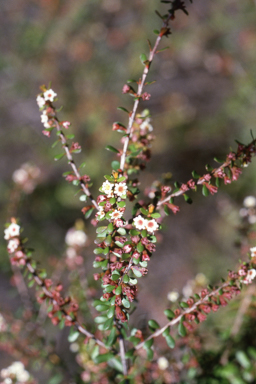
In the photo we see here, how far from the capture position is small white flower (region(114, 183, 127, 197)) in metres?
1.03

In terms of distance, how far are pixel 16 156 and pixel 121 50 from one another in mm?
2686

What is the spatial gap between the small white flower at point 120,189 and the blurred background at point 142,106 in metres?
2.37

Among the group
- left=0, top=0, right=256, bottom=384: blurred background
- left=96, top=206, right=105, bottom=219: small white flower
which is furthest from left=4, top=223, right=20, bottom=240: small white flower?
left=0, top=0, right=256, bottom=384: blurred background

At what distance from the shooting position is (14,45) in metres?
6.02

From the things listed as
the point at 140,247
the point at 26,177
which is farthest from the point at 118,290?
the point at 26,177

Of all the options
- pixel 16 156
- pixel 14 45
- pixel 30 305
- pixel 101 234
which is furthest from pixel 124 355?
pixel 14 45

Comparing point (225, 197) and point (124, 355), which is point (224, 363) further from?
point (225, 197)

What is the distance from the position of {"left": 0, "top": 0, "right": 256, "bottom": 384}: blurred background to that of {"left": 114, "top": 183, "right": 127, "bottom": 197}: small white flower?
2.37 m

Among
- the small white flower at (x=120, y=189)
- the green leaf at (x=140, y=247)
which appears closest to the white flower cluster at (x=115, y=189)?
the small white flower at (x=120, y=189)

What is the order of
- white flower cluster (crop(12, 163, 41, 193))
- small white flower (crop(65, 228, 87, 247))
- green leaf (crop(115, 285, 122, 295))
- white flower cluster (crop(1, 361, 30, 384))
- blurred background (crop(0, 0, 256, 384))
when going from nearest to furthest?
1. green leaf (crop(115, 285, 122, 295))
2. white flower cluster (crop(1, 361, 30, 384))
3. small white flower (crop(65, 228, 87, 247))
4. white flower cluster (crop(12, 163, 41, 193))
5. blurred background (crop(0, 0, 256, 384))

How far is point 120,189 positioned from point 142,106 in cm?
396

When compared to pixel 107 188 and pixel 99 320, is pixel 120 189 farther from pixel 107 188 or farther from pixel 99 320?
pixel 99 320

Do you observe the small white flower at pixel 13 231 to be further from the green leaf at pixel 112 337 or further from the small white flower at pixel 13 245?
the green leaf at pixel 112 337

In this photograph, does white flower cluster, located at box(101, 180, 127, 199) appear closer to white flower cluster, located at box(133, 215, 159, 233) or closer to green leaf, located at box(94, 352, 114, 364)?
white flower cluster, located at box(133, 215, 159, 233)
